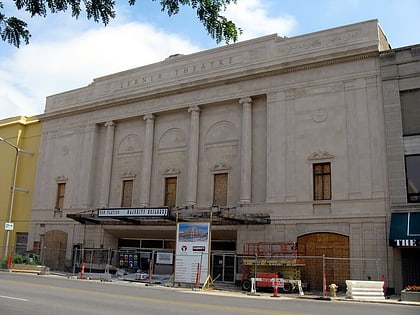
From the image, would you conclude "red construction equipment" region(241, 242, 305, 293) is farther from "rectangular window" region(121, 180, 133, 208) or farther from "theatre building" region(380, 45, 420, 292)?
"rectangular window" region(121, 180, 133, 208)

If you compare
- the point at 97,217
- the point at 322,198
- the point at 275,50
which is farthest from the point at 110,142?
the point at 322,198

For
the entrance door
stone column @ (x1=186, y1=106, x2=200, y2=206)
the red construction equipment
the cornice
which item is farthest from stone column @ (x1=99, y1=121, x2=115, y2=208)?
the red construction equipment

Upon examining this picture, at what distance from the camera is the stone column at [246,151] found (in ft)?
99.1

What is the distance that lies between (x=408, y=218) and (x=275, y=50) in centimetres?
1416

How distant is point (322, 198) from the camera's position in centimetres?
2783

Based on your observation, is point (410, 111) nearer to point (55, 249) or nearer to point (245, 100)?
point (245, 100)

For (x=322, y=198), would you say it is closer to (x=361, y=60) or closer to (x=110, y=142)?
(x=361, y=60)

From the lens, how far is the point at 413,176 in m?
25.3

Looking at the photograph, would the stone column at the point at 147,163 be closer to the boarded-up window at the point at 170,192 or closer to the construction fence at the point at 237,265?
the boarded-up window at the point at 170,192

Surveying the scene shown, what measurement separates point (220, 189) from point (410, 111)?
13375 millimetres

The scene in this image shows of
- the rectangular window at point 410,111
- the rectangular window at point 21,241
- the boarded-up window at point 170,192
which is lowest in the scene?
the rectangular window at point 21,241

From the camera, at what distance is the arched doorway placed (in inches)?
1481

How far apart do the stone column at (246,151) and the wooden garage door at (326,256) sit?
15.7 ft

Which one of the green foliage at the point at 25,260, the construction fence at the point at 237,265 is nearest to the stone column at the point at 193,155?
the construction fence at the point at 237,265
